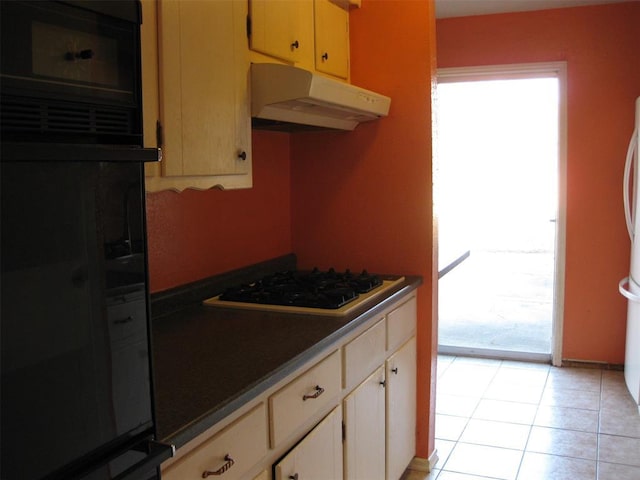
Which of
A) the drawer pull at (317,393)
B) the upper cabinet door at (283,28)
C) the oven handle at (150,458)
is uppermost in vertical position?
the upper cabinet door at (283,28)

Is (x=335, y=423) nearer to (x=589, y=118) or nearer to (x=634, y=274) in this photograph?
(x=634, y=274)

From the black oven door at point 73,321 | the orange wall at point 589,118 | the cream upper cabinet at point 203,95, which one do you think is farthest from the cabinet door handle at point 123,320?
the orange wall at point 589,118

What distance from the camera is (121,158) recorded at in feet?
3.22

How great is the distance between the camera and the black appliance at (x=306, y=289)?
7.49ft

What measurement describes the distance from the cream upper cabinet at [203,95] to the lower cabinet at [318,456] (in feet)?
2.54

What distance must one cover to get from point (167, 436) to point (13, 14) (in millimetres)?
763

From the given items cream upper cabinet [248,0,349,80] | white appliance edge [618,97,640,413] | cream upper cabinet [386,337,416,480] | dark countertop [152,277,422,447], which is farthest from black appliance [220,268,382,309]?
white appliance edge [618,97,640,413]

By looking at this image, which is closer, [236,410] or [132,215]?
[132,215]

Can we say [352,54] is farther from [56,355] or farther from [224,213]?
[56,355]

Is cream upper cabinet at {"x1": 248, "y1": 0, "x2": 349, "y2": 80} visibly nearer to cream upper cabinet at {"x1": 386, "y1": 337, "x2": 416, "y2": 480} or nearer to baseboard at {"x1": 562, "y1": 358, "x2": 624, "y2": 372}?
cream upper cabinet at {"x1": 386, "y1": 337, "x2": 416, "y2": 480}

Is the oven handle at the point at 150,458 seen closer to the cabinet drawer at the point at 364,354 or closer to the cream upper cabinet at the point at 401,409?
the cabinet drawer at the point at 364,354

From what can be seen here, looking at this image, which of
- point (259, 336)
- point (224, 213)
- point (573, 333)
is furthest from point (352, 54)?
point (573, 333)

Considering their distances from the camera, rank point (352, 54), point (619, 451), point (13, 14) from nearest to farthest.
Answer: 1. point (13, 14)
2. point (352, 54)
3. point (619, 451)

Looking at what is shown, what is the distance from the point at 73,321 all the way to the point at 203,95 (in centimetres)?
106
